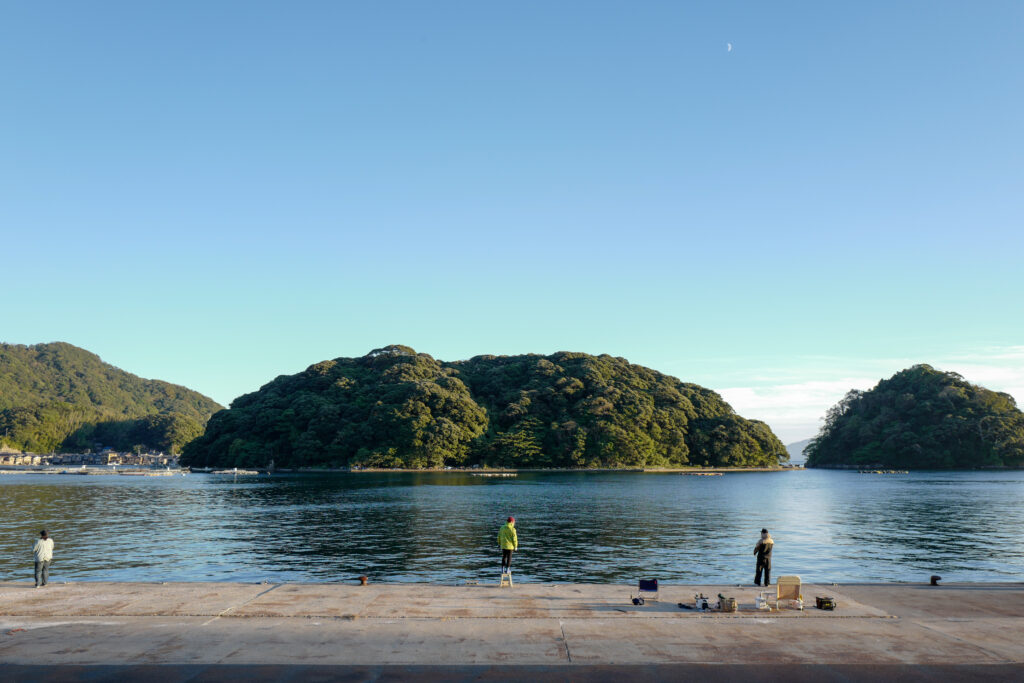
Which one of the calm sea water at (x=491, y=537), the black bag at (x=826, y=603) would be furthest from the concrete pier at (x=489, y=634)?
the calm sea water at (x=491, y=537)

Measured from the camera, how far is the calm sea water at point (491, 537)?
131ft

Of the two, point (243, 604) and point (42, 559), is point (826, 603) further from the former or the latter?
point (42, 559)

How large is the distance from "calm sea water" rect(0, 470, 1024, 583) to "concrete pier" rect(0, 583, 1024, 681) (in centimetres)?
1351

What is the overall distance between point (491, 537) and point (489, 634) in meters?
38.3

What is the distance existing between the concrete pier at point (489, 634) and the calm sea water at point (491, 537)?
44.3 ft

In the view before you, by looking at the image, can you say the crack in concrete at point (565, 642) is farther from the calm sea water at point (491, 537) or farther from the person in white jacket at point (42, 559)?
the person in white jacket at point (42, 559)

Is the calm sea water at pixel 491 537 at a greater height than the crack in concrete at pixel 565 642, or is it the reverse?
the crack in concrete at pixel 565 642

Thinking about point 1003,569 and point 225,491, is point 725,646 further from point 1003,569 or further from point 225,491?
point 225,491

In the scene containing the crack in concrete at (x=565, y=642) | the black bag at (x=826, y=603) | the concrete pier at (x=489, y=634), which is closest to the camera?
the concrete pier at (x=489, y=634)

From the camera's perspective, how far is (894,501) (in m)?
105

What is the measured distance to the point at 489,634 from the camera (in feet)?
58.5

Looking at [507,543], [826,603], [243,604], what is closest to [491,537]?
[507,543]

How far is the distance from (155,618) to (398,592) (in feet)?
24.8

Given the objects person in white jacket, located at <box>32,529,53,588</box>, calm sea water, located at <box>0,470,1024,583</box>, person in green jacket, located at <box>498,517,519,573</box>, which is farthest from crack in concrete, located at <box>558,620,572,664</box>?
person in white jacket, located at <box>32,529,53,588</box>
